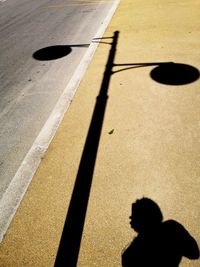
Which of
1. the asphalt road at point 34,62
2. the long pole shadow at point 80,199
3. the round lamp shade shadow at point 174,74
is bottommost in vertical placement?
the long pole shadow at point 80,199

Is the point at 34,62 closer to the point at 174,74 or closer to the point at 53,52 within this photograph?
the point at 53,52

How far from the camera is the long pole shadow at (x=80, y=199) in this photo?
2828 millimetres

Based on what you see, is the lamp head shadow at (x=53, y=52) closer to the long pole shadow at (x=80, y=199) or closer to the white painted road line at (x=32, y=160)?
the white painted road line at (x=32, y=160)

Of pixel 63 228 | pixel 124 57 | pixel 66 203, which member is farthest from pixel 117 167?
pixel 124 57

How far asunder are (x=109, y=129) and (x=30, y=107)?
1.98 meters

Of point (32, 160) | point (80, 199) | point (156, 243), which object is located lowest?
point (156, 243)

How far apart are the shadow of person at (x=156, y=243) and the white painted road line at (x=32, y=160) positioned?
1531 mm

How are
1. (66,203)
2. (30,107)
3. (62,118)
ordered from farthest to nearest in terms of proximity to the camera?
(30,107) < (62,118) < (66,203)

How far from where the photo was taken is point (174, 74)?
575cm

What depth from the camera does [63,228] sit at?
3086mm

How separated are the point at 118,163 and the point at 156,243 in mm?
1282

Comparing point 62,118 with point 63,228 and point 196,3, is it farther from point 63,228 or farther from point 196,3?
point 196,3

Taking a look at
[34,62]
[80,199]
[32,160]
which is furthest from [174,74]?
[34,62]

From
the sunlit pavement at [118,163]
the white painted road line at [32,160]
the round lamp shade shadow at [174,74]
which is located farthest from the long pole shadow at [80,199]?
the round lamp shade shadow at [174,74]
